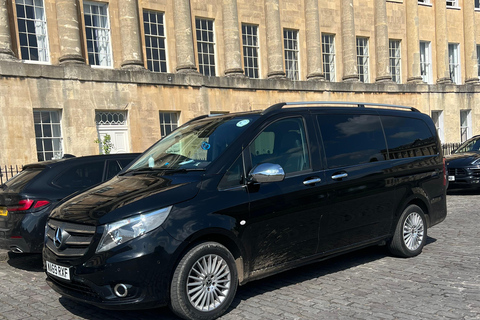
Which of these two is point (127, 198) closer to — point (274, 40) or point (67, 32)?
point (67, 32)

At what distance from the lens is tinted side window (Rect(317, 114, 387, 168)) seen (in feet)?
19.0

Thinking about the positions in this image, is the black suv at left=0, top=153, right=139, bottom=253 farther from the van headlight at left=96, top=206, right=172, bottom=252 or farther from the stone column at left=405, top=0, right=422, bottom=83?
the stone column at left=405, top=0, right=422, bottom=83

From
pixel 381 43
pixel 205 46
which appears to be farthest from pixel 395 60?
pixel 205 46

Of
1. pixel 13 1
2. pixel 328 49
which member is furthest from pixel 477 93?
pixel 13 1

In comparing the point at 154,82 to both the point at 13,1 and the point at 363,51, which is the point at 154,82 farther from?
the point at 363,51

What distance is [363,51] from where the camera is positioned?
Answer: 2819cm

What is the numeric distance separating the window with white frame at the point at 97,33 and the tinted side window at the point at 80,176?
12507mm

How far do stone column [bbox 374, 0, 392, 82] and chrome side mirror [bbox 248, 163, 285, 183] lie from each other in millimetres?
25042

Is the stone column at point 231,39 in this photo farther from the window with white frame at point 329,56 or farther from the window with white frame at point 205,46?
the window with white frame at point 329,56

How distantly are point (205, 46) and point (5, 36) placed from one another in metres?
8.96

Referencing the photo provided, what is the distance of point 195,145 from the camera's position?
5.44m

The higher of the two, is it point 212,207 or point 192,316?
point 212,207

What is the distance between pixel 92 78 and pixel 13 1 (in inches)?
151

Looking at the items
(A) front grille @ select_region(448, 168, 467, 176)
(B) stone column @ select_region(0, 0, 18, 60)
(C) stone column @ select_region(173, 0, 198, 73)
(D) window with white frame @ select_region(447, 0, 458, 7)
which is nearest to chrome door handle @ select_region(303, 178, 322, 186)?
(A) front grille @ select_region(448, 168, 467, 176)
